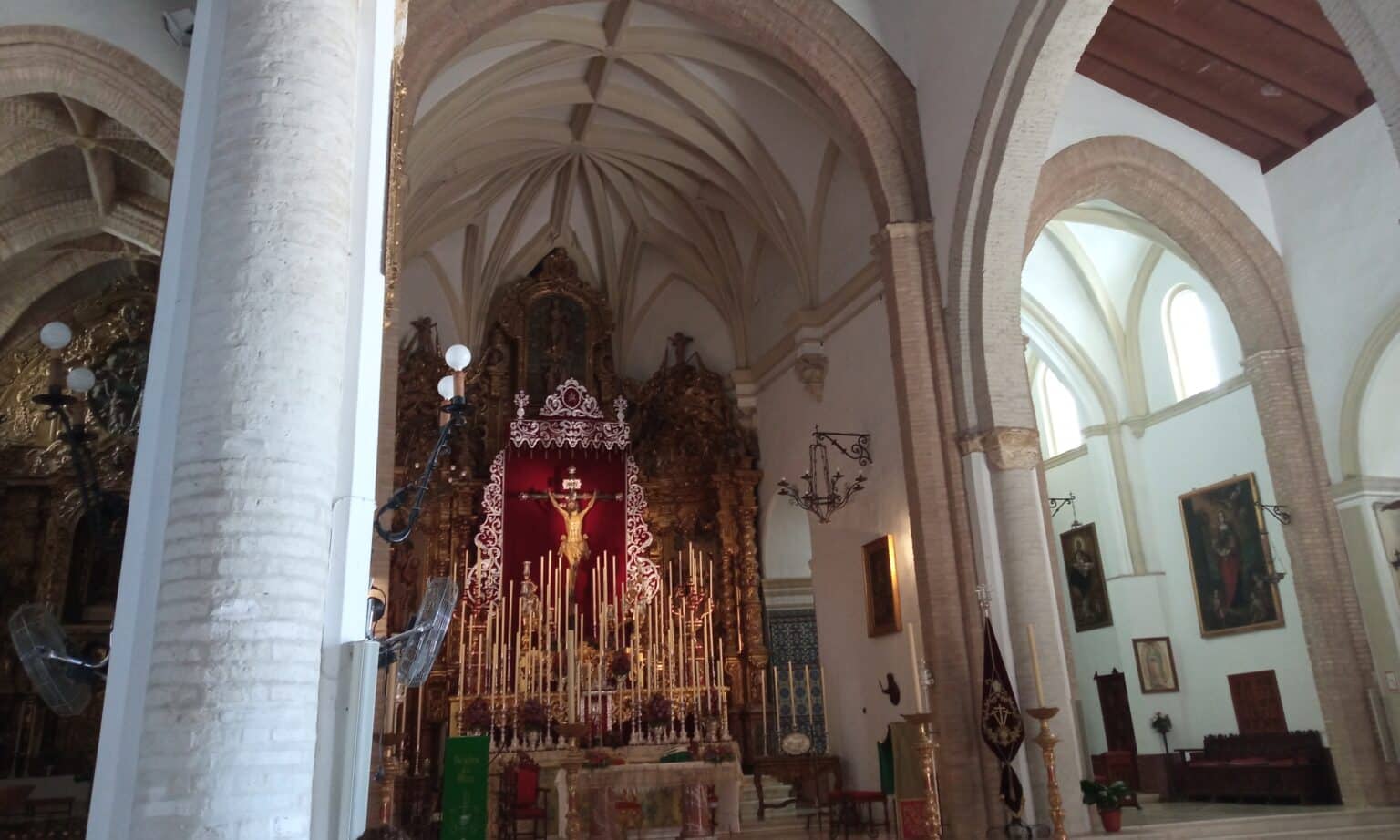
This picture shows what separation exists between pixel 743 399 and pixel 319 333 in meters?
12.8

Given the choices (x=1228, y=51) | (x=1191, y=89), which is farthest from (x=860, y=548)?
(x=1228, y=51)

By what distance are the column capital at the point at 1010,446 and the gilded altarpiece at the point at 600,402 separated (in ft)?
21.4

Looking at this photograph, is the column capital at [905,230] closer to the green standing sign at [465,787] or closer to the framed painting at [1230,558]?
the framed painting at [1230,558]

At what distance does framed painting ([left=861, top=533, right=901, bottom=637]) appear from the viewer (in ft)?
36.9

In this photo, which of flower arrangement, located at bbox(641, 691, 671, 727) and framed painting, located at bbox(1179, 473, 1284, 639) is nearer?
flower arrangement, located at bbox(641, 691, 671, 727)

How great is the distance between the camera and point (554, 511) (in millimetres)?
16000

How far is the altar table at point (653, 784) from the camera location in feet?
30.2

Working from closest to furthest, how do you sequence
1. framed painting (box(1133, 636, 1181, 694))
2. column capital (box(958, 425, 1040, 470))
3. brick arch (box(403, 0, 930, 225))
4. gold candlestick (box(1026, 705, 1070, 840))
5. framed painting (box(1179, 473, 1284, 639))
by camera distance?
gold candlestick (box(1026, 705, 1070, 840)) → column capital (box(958, 425, 1040, 470)) → brick arch (box(403, 0, 930, 225)) → framed painting (box(1179, 473, 1284, 639)) → framed painting (box(1133, 636, 1181, 694))

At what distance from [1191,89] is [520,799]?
1071cm

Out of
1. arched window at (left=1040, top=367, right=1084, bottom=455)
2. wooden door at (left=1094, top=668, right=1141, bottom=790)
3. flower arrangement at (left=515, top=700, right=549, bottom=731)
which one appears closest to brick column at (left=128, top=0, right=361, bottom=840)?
flower arrangement at (left=515, top=700, right=549, bottom=731)

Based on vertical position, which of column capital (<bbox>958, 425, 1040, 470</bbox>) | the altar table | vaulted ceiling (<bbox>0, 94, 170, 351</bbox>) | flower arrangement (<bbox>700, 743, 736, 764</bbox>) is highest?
vaulted ceiling (<bbox>0, 94, 170, 351</bbox>)

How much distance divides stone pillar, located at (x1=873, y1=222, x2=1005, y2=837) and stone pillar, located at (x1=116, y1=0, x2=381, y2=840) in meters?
6.41

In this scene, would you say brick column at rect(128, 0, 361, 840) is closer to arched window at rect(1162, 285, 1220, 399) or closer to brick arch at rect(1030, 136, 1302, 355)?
brick arch at rect(1030, 136, 1302, 355)

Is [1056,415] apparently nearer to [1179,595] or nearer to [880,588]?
[1179,595]
